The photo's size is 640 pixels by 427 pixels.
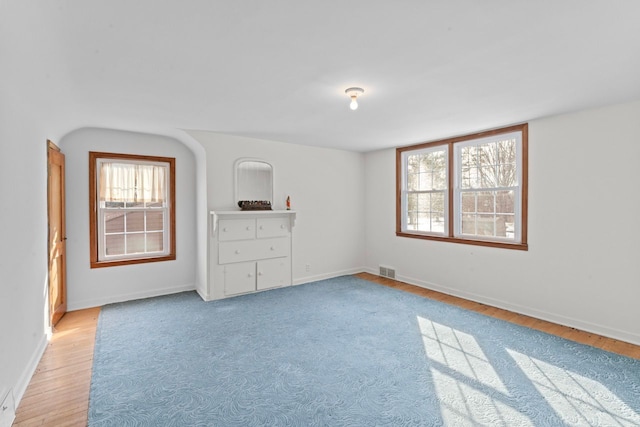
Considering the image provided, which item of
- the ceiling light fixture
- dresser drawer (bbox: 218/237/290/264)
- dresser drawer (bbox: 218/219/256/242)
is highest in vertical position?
the ceiling light fixture

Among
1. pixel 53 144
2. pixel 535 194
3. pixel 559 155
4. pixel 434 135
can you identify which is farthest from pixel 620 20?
pixel 53 144

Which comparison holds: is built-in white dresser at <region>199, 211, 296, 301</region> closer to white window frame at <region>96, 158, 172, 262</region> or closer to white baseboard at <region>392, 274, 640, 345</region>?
white window frame at <region>96, 158, 172, 262</region>

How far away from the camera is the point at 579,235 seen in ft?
11.5

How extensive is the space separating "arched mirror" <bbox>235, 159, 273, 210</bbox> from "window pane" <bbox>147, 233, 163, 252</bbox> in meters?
1.35

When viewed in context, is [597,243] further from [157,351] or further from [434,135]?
[157,351]

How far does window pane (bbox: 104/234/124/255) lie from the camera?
450 centimetres

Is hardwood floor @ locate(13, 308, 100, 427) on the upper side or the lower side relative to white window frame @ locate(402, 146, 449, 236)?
lower

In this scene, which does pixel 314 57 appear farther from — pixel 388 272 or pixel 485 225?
pixel 388 272

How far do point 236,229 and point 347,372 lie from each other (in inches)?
111

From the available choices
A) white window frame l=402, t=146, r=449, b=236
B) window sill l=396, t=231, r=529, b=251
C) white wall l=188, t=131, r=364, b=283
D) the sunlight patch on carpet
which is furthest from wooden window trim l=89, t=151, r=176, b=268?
the sunlight patch on carpet

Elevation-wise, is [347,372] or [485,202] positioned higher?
[485,202]

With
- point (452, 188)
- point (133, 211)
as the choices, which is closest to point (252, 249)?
point (133, 211)

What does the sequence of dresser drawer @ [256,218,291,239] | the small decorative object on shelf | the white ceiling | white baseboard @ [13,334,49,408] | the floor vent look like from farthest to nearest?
the floor vent → dresser drawer @ [256,218,291,239] → the small decorative object on shelf → white baseboard @ [13,334,49,408] → the white ceiling

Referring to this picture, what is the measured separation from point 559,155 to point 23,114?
520 centimetres
